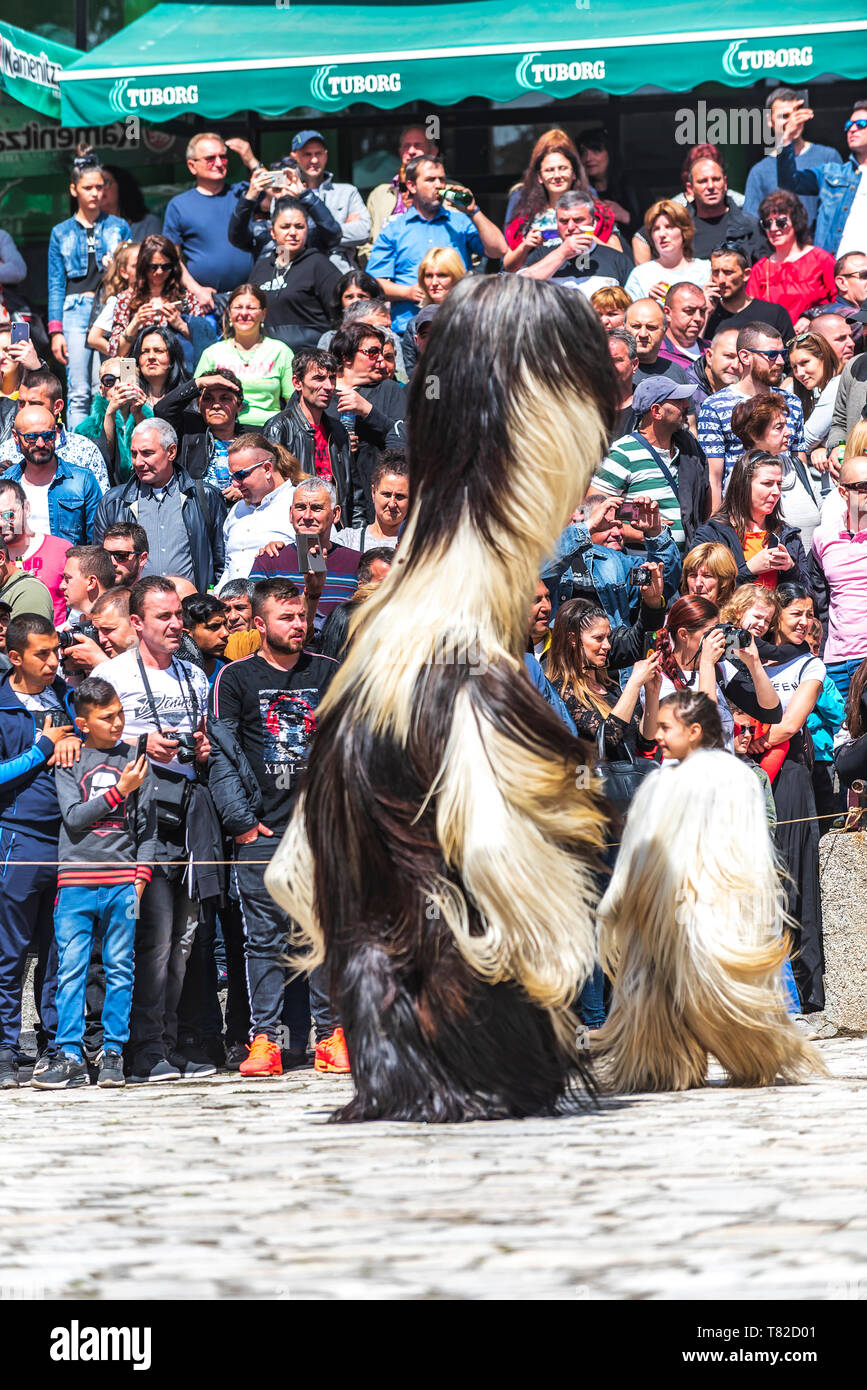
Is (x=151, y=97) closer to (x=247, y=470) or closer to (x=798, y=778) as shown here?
(x=247, y=470)

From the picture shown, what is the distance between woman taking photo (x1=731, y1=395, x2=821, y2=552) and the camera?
10430mm

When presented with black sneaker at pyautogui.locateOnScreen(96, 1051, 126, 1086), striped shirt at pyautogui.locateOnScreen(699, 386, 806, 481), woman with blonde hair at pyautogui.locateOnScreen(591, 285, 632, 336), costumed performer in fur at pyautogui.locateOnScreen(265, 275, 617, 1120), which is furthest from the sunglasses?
costumed performer in fur at pyautogui.locateOnScreen(265, 275, 617, 1120)

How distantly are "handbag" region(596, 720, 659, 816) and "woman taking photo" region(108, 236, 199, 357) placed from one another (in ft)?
16.4

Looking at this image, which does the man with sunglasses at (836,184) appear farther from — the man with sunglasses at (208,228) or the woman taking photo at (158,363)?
the woman taking photo at (158,363)

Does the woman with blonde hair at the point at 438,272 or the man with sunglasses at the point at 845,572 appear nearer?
the man with sunglasses at the point at 845,572

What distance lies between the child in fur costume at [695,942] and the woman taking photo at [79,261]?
818 centimetres

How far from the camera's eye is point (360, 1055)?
5168mm

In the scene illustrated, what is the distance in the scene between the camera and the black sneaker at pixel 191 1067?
791 cm

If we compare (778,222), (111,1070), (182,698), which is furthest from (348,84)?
(111,1070)

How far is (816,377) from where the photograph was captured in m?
11.7

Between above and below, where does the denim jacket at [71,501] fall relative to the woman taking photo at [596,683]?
above

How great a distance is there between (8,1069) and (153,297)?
579 cm

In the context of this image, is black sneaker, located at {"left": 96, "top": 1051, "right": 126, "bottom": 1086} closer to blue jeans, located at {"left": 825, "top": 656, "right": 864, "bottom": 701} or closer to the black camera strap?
the black camera strap

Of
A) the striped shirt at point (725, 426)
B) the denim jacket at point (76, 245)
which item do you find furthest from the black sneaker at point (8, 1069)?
the denim jacket at point (76, 245)
